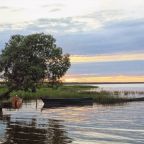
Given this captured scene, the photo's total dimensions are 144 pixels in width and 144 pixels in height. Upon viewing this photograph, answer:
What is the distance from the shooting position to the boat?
83.2m

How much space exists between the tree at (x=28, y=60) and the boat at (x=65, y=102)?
469 centimetres

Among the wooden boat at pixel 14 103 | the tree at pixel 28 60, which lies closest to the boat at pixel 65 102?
the tree at pixel 28 60

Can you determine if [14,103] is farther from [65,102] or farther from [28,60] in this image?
[65,102]

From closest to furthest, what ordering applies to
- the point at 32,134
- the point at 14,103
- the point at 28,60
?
the point at 32,134, the point at 14,103, the point at 28,60

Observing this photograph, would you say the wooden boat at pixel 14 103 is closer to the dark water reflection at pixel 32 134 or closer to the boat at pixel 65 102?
the dark water reflection at pixel 32 134

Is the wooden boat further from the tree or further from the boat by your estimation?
the boat

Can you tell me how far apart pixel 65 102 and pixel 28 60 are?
40.9ft

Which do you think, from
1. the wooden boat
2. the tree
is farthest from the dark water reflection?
the tree

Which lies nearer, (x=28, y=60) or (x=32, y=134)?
(x=32, y=134)

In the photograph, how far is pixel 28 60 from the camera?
7994cm

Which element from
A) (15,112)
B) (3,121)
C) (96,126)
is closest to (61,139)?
(96,126)

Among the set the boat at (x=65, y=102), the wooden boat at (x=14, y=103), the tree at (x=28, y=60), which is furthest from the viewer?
the boat at (x=65, y=102)

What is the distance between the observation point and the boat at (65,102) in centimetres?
8319

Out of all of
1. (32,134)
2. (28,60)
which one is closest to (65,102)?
(28,60)
